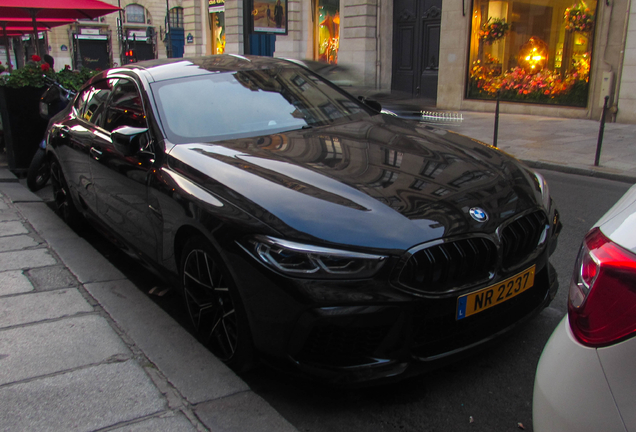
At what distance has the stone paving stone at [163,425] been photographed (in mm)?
2266

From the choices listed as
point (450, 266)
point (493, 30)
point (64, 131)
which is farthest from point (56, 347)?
point (493, 30)

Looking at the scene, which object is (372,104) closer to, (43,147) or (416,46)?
(43,147)

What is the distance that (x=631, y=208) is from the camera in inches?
65.9

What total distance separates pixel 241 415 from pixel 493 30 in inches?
607

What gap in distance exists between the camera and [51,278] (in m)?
3.92

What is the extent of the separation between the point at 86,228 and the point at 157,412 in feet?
11.3

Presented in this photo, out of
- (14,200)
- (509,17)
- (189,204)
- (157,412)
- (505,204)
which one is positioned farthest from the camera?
(509,17)

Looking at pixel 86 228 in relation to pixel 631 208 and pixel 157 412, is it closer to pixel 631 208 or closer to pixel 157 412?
pixel 157 412

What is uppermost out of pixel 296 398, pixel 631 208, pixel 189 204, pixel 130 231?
pixel 631 208

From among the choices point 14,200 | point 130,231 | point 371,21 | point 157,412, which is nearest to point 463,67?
point 371,21

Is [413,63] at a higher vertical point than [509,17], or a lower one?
lower

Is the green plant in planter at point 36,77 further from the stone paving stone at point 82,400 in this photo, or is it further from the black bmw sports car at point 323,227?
the stone paving stone at point 82,400

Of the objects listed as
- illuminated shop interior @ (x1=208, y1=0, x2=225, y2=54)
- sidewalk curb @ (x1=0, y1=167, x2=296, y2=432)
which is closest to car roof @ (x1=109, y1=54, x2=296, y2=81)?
sidewalk curb @ (x1=0, y1=167, x2=296, y2=432)

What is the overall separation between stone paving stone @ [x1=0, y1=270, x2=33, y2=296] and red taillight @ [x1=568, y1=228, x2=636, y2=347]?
3.38 meters
